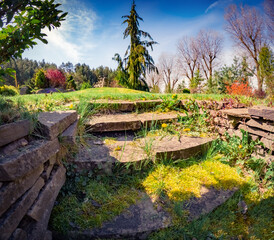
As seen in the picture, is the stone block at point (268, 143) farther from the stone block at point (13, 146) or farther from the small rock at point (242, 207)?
the stone block at point (13, 146)

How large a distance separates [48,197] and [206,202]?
1.57 m

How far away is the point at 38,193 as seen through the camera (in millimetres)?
1347

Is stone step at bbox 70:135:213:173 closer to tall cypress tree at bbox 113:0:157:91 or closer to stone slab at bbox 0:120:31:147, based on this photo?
stone slab at bbox 0:120:31:147

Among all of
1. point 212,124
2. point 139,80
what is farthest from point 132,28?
point 212,124

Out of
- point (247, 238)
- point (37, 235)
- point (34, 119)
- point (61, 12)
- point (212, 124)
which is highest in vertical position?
point (61, 12)

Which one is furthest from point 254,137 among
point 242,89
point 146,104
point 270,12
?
point 270,12

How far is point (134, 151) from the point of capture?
220 cm

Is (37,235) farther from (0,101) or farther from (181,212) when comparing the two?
(0,101)

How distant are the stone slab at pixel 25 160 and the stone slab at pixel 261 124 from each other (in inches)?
103

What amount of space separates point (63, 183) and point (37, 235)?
1.88 feet

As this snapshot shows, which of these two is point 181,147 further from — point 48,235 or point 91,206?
point 48,235

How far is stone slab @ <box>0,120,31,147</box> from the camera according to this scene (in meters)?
1.18

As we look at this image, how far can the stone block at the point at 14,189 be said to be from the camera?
3.17ft

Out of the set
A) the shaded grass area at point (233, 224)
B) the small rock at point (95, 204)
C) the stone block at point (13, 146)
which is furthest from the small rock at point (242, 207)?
the stone block at point (13, 146)
